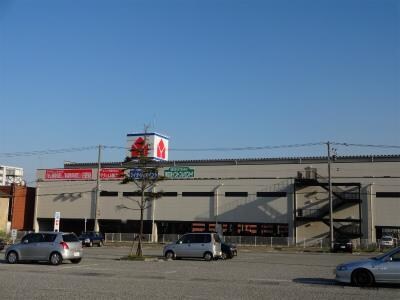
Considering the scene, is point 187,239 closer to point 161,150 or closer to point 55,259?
point 55,259

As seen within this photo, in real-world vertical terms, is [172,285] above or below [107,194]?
below

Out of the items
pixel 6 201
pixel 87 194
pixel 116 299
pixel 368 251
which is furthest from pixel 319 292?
pixel 6 201

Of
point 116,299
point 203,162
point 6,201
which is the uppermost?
point 203,162

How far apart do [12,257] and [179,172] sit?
140ft

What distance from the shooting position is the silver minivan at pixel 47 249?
26.1m

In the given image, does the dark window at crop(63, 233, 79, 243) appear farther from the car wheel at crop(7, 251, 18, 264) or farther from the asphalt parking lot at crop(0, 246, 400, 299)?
the asphalt parking lot at crop(0, 246, 400, 299)

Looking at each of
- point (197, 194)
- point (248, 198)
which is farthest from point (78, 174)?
point (248, 198)

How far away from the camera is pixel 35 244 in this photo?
87.4ft

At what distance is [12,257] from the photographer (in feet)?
88.3

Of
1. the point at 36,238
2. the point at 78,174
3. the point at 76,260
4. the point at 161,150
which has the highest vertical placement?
the point at 161,150

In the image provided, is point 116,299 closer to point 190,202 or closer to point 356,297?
point 356,297

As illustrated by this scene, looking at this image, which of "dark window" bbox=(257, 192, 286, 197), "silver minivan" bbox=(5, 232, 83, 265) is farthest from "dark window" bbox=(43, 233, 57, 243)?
"dark window" bbox=(257, 192, 286, 197)

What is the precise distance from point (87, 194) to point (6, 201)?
39.9 ft

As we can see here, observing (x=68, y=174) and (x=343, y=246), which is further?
(x=68, y=174)
